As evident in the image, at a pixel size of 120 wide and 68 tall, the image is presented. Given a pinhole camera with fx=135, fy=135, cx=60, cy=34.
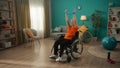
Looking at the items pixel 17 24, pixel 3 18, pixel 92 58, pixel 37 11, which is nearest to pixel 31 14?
pixel 37 11

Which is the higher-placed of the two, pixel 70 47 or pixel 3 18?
pixel 3 18

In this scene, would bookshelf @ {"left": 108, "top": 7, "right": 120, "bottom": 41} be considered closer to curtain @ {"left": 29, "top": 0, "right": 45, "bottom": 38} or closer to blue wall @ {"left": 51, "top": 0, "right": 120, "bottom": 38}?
blue wall @ {"left": 51, "top": 0, "right": 120, "bottom": 38}

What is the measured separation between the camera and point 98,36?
7438mm

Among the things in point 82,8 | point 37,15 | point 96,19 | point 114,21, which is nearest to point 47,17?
point 37,15

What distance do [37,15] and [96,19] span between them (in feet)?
10.5

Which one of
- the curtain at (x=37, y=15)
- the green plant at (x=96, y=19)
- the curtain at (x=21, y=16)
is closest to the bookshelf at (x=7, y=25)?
the curtain at (x=21, y=16)

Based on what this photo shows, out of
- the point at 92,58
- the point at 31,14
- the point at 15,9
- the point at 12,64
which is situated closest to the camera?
the point at 12,64

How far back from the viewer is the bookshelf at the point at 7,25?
17.1 feet

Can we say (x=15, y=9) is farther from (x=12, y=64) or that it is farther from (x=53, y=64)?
(x=53, y=64)

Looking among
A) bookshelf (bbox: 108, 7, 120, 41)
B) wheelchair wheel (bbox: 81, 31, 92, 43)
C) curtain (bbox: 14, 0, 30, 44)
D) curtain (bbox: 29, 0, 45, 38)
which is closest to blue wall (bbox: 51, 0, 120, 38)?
bookshelf (bbox: 108, 7, 120, 41)

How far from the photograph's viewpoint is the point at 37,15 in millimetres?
7590

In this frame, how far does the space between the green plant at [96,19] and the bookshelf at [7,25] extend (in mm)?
3896

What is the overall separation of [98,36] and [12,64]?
17.0 ft

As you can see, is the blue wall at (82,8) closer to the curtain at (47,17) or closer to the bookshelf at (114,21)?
the curtain at (47,17)
